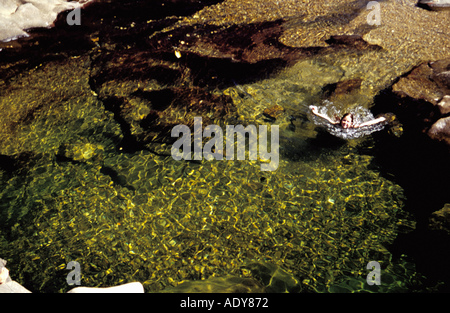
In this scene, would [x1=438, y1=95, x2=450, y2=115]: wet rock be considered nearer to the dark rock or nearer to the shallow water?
the shallow water

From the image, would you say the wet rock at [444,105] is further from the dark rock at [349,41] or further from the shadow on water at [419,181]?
the dark rock at [349,41]

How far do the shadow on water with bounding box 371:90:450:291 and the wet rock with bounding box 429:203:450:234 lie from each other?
6 cm

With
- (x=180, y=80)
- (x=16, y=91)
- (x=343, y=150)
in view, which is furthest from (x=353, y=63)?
(x=16, y=91)

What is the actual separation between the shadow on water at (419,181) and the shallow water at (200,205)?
0.15m

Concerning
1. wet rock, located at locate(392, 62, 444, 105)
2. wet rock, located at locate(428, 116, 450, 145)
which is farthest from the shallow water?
wet rock, located at locate(428, 116, 450, 145)

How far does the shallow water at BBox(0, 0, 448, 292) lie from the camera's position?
14.9 ft

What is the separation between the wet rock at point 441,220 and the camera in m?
4.72

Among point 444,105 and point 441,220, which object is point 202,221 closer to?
point 441,220

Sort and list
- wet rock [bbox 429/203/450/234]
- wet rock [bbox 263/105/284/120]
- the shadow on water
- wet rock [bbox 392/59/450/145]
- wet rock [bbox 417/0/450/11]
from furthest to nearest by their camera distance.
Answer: wet rock [bbox 417/0/450/11] → wet rock [bbox 263/105/284/120] → wet rock [bbox 392/59/450/145] → wet rock [bbox 429/203/450/234] → the shadow on water

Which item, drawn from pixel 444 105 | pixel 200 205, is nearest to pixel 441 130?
pixel 444 105

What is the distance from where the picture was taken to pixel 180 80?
7.89m

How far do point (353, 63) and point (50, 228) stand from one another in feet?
26.4

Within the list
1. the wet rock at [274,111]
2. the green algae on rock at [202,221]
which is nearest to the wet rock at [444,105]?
the green algae on rock at [202,221]

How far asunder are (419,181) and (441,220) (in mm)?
842
